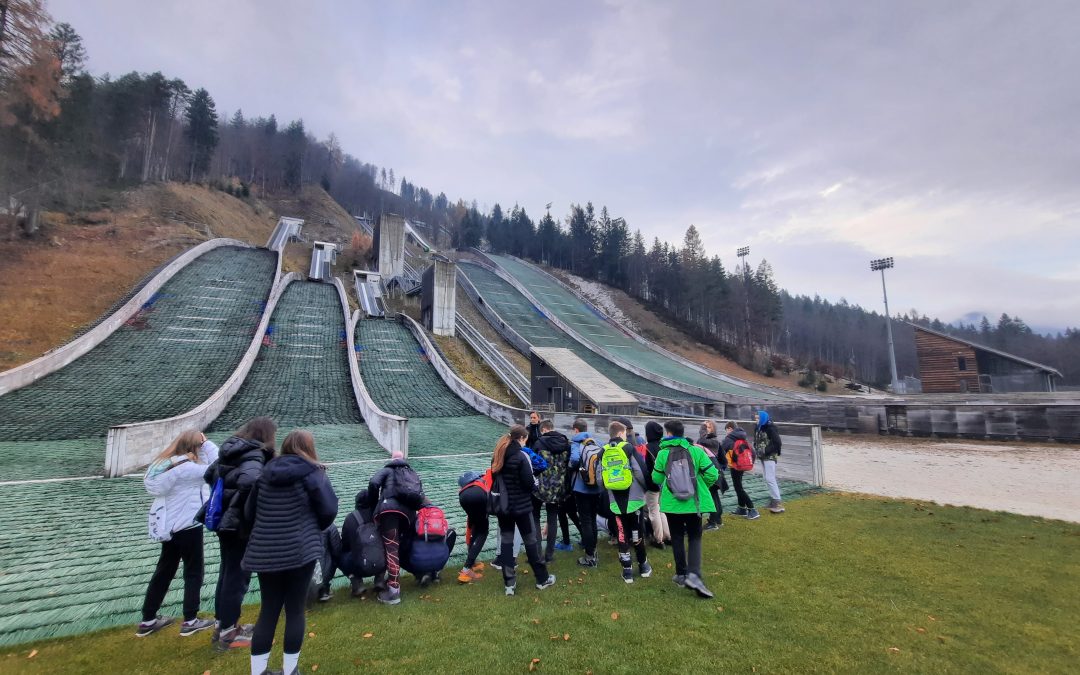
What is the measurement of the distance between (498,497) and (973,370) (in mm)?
33477

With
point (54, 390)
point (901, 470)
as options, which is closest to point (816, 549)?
point (901, 470)

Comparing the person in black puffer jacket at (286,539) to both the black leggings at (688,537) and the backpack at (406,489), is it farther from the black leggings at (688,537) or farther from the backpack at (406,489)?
the black leggings at (688,537)

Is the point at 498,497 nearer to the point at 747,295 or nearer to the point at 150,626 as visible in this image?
the point at 150,626

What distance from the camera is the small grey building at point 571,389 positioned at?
53.4 feet

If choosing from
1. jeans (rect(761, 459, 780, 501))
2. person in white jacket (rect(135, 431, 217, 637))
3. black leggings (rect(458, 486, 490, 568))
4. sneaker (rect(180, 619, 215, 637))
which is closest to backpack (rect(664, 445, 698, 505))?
black leggings (rect(458, 486, 490, 568))

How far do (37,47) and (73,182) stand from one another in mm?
12057

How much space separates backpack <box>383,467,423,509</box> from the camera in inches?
162

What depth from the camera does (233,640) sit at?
331cm

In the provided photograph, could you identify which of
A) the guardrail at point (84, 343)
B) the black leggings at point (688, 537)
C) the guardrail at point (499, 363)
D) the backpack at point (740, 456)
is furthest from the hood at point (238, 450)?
the guardrail at point (499, 363)

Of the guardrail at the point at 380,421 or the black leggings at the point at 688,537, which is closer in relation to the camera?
the black leggings at the point at 688,537

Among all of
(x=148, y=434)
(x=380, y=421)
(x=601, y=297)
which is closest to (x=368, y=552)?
(x=148, y=434)

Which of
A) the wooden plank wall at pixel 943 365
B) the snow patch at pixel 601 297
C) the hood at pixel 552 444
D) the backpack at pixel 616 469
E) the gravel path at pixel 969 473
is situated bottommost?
the gravel path at pixel 969 473

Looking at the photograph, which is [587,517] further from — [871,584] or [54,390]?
[54,390]

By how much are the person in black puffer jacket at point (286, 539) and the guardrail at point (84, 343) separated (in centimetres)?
1709
